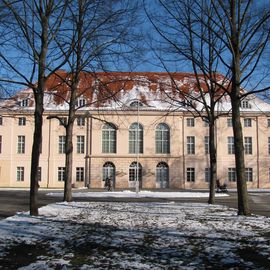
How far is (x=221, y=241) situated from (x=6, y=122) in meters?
50.1

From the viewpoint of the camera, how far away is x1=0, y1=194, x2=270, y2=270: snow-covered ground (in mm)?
6930

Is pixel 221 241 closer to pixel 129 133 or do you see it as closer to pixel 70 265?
pixel 70 265

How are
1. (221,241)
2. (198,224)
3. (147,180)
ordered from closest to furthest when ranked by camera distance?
(221,241) < (198,224) < (147,180)

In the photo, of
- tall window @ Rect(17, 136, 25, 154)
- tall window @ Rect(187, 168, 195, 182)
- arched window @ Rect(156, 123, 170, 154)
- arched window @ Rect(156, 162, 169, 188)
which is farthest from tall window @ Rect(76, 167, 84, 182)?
tall window @ Rect(187, 168, 195, 182)

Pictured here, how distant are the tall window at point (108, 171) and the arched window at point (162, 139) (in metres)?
6.13

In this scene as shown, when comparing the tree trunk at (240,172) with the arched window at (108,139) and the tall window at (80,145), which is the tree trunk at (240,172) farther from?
the tall window at (80,145)

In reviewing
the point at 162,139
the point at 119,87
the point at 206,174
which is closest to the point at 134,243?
the point at 119,87

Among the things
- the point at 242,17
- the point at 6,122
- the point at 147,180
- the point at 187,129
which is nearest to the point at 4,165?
the point at 6,122

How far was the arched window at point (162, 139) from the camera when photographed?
5497 cm

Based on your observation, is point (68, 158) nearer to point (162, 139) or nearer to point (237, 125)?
point (237, 125)

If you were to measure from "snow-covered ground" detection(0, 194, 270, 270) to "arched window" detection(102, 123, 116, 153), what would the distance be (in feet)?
136

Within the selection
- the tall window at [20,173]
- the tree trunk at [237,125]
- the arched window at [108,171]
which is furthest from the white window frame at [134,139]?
the tree trunk at [237,125]

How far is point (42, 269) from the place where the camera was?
6.48 m

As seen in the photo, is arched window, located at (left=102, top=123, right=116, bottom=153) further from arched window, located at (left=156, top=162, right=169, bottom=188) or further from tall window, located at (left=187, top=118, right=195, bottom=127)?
tall window, located at (left=187, top=118, right=195, bottom=127)
